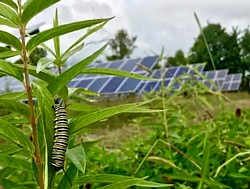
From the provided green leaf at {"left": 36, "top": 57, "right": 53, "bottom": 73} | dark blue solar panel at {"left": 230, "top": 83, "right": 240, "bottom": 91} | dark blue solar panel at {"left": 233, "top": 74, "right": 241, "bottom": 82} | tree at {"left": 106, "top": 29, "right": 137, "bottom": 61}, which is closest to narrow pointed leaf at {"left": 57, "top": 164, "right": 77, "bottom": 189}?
green leaf at {"left": 36, "top": 57, "right": 53, "bottom": 73}

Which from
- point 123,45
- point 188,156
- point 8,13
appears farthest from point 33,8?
point 123,45

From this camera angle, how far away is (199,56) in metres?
11.5

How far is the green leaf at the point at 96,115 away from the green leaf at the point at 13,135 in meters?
0.04

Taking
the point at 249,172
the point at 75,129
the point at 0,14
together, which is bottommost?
the point at 249,172

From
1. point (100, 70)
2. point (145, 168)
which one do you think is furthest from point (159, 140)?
point (100, 70)

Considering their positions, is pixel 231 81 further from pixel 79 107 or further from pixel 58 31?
pixel 58 31

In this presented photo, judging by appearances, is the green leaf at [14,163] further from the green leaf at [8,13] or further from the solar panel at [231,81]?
the solar panel at [231,81]

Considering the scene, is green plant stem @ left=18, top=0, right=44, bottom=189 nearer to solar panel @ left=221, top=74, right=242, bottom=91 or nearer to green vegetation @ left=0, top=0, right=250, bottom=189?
green vegetation @ left=0, top=0, right=250, bottom=189

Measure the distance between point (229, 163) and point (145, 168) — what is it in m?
0.16

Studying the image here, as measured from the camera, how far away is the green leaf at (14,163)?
1.61 feet

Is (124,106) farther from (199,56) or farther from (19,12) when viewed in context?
(199,56)

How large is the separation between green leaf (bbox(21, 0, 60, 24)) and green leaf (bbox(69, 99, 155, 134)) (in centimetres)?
10

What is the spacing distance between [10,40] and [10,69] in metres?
0.03

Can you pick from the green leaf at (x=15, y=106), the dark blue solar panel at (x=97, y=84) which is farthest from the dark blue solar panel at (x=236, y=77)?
the green leaf at (x=15, y=106)
